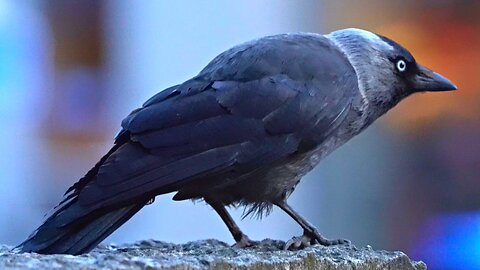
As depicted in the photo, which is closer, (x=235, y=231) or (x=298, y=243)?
(x=298, y=243)

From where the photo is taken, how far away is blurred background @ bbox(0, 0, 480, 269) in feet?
18.5

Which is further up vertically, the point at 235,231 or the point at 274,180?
the point at 274,180

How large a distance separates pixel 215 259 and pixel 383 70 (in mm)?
1437

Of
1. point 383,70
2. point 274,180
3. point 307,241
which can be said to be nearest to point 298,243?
point 307,241

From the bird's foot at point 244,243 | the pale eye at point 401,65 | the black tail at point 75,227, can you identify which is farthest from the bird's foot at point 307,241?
the pale eye at point 401,65

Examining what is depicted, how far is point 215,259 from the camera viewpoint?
2016 millimetres

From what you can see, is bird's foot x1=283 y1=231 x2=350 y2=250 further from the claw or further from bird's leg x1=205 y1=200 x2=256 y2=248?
bird's leg x1=205 y1=200 x2=256 y2=248

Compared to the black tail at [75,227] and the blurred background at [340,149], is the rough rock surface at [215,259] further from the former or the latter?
the blurred background at [340,149]

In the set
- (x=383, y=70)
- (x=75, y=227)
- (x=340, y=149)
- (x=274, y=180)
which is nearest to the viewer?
(x=75, y=227)

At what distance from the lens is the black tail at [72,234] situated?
92.1 inches

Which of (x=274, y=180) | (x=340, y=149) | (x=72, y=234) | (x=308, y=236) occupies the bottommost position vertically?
(x=340, y=149)

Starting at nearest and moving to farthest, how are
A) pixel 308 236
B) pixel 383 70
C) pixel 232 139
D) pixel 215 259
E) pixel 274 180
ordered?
pixel 215 259 → pixel 232 139 → pixel 274 180 → pixel 308 236 → pixel 383 70

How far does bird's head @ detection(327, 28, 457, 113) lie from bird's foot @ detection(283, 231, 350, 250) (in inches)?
22.3

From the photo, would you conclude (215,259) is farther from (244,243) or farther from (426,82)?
(426,82)
